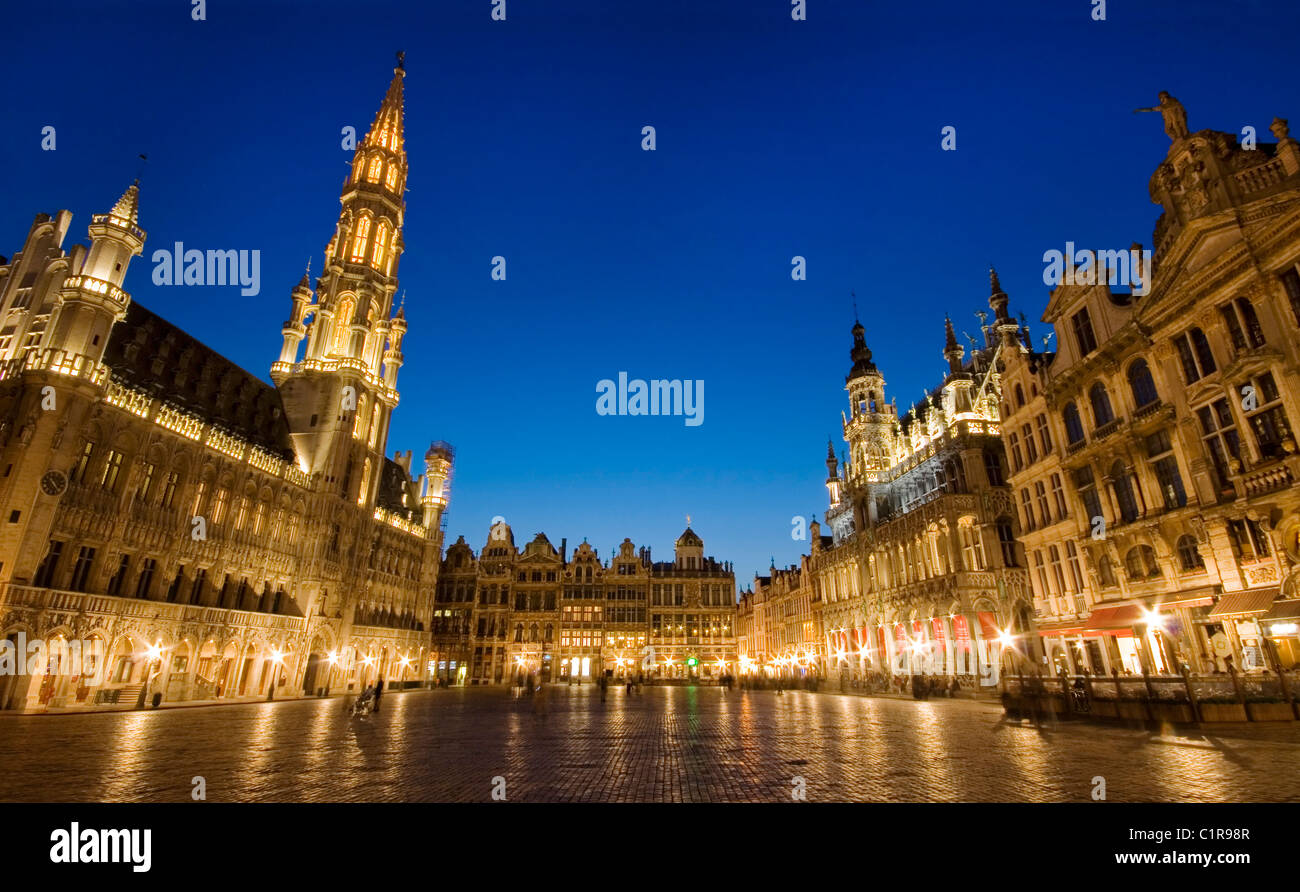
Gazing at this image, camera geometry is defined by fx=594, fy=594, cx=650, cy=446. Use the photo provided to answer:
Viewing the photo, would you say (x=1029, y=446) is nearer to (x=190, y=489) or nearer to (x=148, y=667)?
(x=190, y=489)

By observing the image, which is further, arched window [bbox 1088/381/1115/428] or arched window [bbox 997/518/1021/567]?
arched window [bbox 997/518/1021/567]

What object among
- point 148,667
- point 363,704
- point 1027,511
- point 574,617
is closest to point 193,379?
point 148,667

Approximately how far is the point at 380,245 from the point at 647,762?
2639 inches

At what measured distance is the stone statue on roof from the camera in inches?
994

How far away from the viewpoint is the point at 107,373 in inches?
1235

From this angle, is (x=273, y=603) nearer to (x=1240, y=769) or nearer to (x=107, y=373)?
(x=107, y=373)

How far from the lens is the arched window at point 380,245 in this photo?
63.8m

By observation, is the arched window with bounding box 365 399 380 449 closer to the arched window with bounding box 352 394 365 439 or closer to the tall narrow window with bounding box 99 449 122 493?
the arched window with bounding box 352 394 365 439

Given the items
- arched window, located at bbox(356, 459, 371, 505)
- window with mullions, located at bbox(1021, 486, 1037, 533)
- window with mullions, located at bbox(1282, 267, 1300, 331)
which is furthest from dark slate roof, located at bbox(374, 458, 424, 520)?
window with mullions, located at bbox(1282, 267, 1300, 331)

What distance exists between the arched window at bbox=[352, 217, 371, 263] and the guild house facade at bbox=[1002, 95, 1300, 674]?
203ft

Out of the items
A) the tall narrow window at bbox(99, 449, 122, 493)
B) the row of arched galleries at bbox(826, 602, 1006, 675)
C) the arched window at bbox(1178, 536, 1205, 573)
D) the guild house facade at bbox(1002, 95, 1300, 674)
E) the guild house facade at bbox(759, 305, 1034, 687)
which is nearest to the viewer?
the guild house facade at bbox(1002, 95, 1300, 674)
